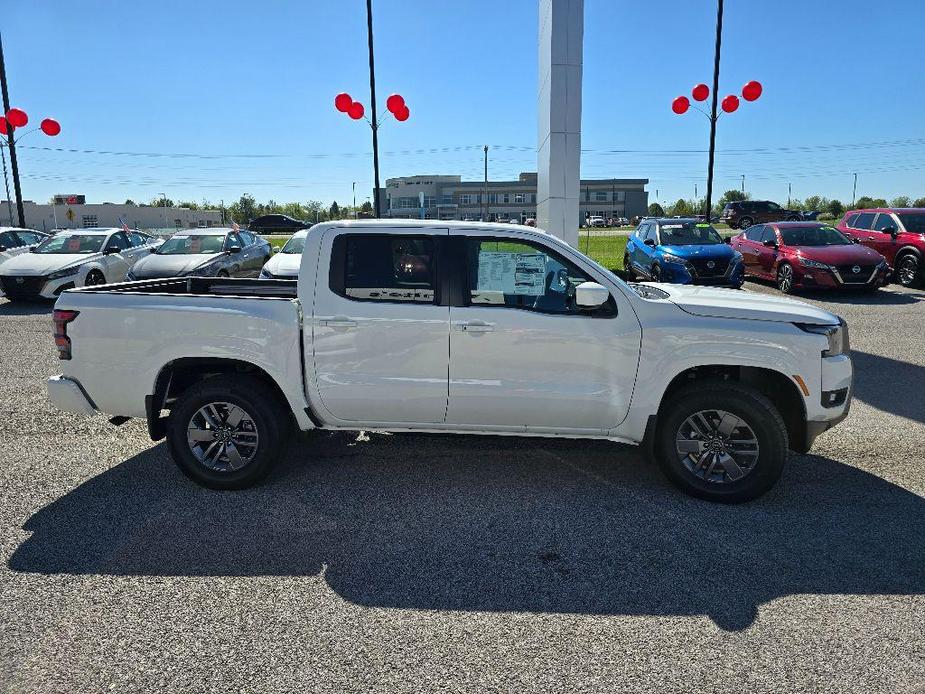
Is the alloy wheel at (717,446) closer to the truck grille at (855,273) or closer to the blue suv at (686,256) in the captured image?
the blue suv at (686,256)

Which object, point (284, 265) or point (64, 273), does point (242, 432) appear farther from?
point (64, 273)

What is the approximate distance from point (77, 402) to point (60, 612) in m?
1.81

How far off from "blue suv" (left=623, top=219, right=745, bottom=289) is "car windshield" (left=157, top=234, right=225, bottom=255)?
358 inches

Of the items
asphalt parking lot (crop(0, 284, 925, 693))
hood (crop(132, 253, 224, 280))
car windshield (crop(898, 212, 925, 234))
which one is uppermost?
car windshield (crop(898, 212, 925, 234))

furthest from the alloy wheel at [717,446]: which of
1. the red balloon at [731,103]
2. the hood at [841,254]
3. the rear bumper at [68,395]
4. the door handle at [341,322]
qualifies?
the red balloon at [731,103]

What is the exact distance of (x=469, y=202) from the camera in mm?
95562

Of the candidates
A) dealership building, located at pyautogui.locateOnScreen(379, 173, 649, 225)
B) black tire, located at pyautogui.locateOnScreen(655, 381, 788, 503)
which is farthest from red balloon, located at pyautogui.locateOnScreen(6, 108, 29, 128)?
dealership building, located at pyautogui.locateOnScreen(379, 173, 649, 225)

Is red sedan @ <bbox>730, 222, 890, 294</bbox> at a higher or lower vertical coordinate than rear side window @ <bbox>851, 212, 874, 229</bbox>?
lower

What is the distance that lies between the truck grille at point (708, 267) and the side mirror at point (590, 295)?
1017 cm

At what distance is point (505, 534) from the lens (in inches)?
150

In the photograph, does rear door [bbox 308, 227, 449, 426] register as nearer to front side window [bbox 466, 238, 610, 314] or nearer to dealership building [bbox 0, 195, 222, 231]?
front side window [bbox 466, 238, 610, 314]

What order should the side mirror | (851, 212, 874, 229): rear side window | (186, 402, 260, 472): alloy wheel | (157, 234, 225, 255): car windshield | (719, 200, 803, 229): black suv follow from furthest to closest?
(719, 200, 803, 229): black suv → (851, 212, 874, 229): rear side window → (157, 234, 225, 255): car windshield → (186, 402, 260, 472): alloy wheel → the side mirror

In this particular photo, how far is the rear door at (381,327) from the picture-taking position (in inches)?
166

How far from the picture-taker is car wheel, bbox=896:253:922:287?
47.8ft
